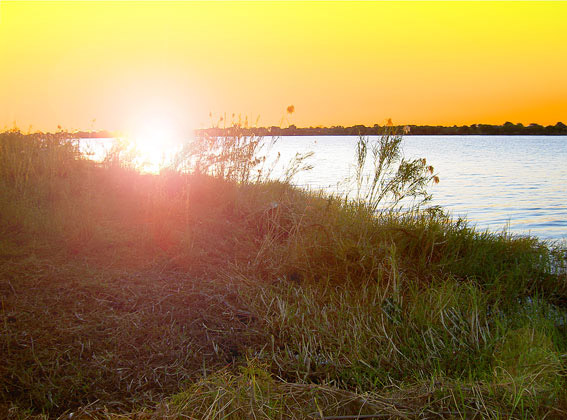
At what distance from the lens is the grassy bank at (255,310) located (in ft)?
6.26

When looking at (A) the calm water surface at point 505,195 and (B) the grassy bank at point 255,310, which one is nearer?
(B) the grassy bank at point 255,310

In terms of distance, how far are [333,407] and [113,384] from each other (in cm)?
139

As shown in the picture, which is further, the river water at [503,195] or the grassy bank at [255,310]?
the river water at [503,195]

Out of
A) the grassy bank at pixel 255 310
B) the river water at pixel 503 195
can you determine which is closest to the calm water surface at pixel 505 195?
the river water at pixel 503 195

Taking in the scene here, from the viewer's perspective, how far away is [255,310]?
11.1 feet

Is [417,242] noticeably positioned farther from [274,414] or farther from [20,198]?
[20,198]

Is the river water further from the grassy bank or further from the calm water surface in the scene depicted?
the grassy bank

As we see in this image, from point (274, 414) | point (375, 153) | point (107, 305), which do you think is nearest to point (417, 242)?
point (375, 153)

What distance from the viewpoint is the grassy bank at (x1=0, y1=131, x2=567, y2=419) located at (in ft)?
6.26

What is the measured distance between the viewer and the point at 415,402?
1699 millimetres

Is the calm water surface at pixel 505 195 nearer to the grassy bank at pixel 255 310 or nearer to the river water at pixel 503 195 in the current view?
the river water at pixel 503 195

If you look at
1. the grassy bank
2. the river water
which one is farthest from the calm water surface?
the grassy bank

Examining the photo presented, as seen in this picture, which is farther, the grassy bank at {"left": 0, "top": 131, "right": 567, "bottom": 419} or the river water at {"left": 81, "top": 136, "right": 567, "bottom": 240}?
the river water at {"left": 81, "top": 136, "right": 567, "bottom": 240}

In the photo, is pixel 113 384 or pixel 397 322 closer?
pixel 113 384
